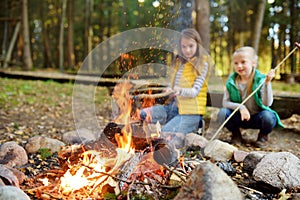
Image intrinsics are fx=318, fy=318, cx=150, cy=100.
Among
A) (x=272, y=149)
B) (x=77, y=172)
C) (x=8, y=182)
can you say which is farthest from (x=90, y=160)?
(x=272, y=149)

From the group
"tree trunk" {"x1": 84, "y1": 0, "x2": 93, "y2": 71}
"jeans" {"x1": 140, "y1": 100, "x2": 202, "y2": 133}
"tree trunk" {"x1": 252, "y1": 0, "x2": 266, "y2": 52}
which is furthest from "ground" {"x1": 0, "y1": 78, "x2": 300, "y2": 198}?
"tree trunk" {"x1": 84, "y1": 0, "x2": 93, "y2": 71}

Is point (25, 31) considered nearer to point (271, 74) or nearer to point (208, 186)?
point (271, 74)

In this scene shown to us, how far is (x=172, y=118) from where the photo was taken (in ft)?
13.7

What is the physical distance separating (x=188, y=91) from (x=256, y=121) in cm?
95

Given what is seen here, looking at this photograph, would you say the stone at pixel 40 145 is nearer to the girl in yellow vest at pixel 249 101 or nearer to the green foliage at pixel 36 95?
the girl in yellow vest at pixel 249 101

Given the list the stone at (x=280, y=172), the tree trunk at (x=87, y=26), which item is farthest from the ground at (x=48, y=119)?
the tree trunk at (x=87, y=26)

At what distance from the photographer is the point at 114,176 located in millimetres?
2324

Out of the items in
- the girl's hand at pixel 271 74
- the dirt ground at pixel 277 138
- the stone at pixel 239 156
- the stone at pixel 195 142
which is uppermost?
the girl's hand at pixel 271 74

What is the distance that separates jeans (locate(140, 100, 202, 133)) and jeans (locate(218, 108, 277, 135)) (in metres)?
0.33

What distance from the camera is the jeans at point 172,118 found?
3898mm

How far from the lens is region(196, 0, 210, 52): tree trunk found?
26.2 feet

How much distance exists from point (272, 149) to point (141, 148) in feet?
6.35

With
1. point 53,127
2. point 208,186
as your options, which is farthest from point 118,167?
point 53,127

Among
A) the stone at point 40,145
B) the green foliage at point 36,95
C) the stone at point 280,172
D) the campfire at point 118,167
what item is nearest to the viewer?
the campfire at point 118,167
